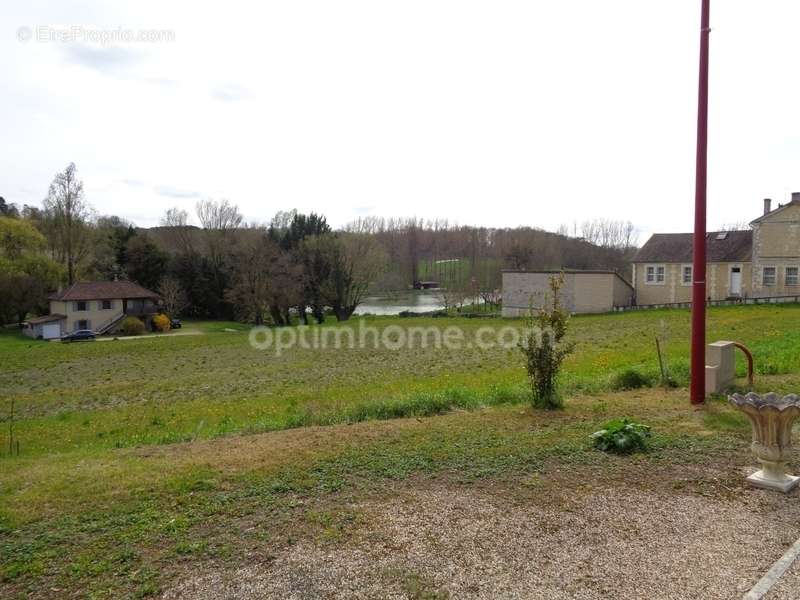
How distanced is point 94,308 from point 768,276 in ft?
185

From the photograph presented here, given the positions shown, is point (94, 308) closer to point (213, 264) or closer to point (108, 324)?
point (108, 324)

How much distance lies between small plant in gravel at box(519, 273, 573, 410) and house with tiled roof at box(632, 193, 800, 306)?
31.7 metres

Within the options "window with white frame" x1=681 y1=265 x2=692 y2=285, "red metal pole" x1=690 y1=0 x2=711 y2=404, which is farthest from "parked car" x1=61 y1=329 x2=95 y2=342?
"window with white frame" x1=681 y1=265 x2=692 y2=285

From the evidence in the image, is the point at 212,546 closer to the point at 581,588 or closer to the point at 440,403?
the point at 581,588

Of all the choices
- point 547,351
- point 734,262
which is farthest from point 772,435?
point 734,262

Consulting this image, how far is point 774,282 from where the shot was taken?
36.9 metres

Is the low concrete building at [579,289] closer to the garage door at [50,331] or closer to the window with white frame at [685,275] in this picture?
the window with white frame at [685,275]

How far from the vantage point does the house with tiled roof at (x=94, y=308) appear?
47.1m

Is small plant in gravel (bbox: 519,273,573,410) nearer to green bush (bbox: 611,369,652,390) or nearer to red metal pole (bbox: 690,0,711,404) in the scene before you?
red metal pole (bbox: 690,0,711,404)

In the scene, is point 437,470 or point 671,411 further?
point 671,411

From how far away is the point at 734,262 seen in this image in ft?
128

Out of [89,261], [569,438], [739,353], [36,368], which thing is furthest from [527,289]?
[89,261]

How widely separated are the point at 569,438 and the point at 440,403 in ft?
8.91

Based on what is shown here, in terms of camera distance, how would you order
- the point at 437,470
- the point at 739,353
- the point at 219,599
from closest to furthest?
the point at 219,599 < the point at 437,470 < the point at 739,353
